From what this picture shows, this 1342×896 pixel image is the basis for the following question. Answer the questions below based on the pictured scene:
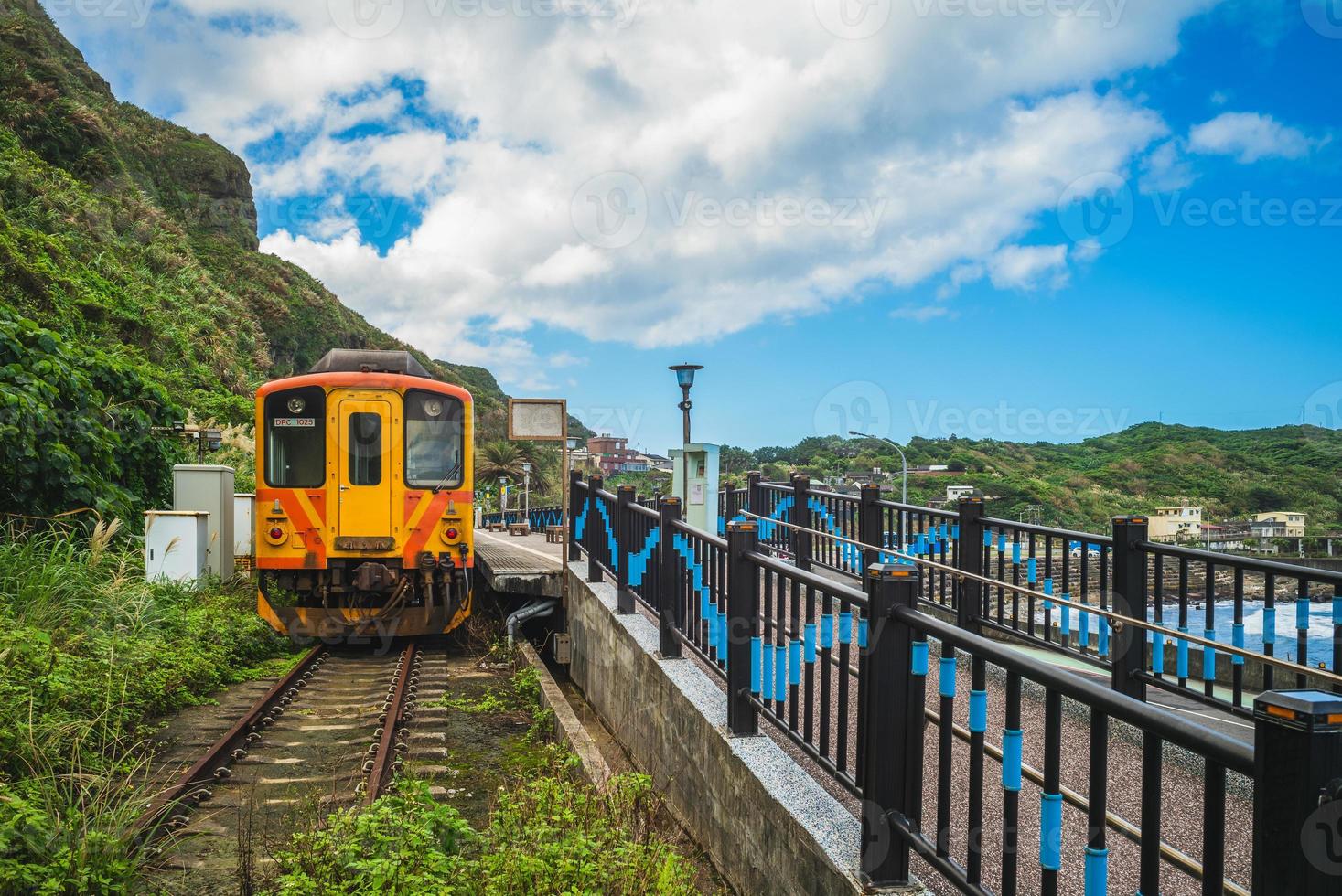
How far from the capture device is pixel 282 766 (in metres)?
5.65

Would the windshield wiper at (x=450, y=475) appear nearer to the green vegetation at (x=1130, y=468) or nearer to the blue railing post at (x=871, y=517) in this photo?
the blue railing post at (x=871, y=517)

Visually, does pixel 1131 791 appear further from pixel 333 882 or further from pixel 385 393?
pixel 385 393

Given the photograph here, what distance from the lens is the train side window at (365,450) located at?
375 inches

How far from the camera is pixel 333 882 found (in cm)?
357

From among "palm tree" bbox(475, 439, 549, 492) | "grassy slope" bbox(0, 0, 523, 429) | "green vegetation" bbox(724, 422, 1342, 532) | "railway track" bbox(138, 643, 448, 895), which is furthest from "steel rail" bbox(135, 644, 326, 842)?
"palm tree" bbox(475, 439, 549, 492)

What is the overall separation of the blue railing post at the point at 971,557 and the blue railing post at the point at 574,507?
482 centimetres

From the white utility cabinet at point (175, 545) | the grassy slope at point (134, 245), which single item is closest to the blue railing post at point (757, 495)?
the white utility cabinet at point (175, 545)

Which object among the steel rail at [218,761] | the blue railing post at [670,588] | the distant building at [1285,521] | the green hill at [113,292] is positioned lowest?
the distant building at [1285,521]

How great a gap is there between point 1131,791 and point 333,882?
357 centimetres

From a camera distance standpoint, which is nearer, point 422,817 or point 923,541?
point 422,817

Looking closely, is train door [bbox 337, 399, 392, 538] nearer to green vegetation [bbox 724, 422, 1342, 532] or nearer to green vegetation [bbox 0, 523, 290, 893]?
green vegetation [bbox 0, 523, 290, 893]

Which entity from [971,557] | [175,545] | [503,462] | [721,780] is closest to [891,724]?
[721,780]

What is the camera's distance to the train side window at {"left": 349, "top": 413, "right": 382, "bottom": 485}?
952 cm


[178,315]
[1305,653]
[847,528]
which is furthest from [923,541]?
[178,315]
